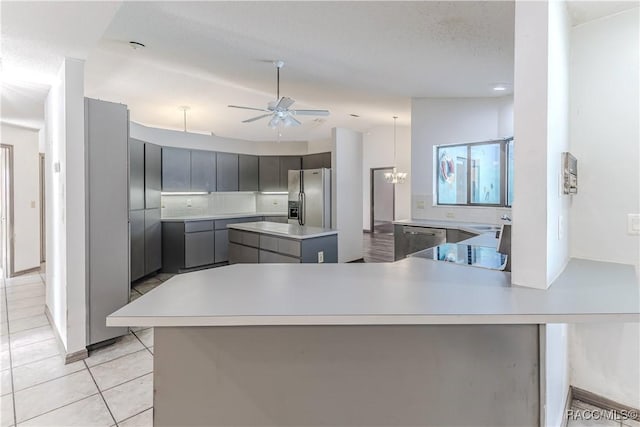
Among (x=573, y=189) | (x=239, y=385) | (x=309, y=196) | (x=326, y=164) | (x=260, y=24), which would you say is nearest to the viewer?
(x=239, y=385)

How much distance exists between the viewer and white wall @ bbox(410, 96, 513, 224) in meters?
4.61

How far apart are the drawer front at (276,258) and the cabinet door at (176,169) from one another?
2.37m

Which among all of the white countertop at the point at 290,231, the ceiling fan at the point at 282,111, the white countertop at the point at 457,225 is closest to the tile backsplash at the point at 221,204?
the white countertop at the point at 290,231

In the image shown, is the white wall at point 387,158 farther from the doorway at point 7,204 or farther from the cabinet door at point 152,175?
the doorway at point 7,204

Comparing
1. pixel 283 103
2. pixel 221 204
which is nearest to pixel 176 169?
pixel 221 204

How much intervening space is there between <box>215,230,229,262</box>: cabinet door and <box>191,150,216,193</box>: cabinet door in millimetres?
940

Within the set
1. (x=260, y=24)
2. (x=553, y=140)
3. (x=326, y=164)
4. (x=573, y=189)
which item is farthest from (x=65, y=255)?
(x=326, y=164)

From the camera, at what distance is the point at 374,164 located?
408 inches

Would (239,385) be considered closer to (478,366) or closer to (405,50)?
(478,366)

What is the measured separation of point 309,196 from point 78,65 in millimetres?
3897

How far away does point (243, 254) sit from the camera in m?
4.79

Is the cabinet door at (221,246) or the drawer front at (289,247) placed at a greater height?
the drawer front at (289,247)

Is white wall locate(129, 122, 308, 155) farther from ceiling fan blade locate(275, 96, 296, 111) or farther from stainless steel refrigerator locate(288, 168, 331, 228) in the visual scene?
ceiling fan blade locate(275, 96, 296, 111)

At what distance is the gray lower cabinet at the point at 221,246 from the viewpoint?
19.1 feet
